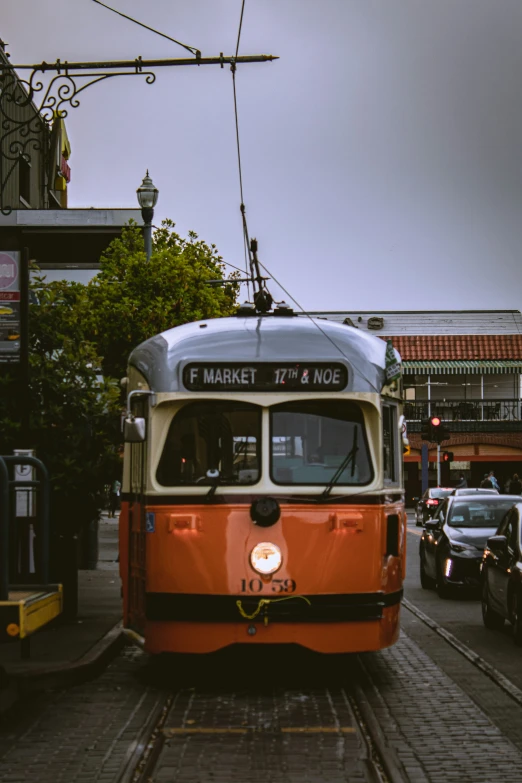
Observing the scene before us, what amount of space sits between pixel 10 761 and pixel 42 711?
168 cm

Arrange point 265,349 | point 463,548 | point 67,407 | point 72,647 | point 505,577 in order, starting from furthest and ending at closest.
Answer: point 463,548, point 67,407, point 505,577, point 72,647, point 265,349

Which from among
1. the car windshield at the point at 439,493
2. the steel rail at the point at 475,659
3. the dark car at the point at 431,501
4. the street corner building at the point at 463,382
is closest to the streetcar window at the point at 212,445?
the steel rail at the point at 475,659

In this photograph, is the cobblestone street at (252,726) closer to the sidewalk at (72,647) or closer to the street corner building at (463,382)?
the sidewalk at (72,647)

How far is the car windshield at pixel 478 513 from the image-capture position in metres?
19.0

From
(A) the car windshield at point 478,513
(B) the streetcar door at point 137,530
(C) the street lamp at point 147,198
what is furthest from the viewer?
(C) the street lamp at point 147,198

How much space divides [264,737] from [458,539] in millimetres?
10397

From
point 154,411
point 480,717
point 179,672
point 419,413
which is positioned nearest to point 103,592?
point 179,672

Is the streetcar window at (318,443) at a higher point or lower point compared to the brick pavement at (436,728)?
higher

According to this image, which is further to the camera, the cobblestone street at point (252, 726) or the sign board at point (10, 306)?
the sign board at point (10, 306)

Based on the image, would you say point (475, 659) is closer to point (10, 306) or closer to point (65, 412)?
point (65, 412)

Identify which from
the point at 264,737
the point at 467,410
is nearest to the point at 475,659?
the point at 264,737

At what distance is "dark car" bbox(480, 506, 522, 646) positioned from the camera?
12.9 metres

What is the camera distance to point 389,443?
34.7 feet

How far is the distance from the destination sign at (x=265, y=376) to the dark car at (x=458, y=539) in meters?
8.74
